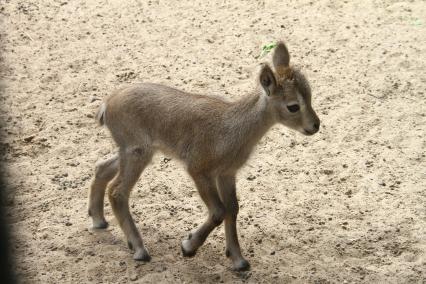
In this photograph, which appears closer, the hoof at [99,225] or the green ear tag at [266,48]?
the hoof at [99,225]

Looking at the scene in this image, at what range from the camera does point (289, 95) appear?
654 cm

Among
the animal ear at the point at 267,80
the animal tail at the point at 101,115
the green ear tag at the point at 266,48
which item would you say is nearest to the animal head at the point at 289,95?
the animal ear at the point at 267,80

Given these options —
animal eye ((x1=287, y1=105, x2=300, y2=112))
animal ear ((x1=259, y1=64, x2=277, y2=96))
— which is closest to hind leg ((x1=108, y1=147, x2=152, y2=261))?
animal ear ((x1=259, y1=64, x2=277, y2=96))

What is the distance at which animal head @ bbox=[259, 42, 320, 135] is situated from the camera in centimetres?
650

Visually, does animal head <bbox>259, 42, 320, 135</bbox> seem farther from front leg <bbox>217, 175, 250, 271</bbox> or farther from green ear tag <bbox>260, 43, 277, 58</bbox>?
green ear tag <bbox>260, 43, 277, 58</bbox>

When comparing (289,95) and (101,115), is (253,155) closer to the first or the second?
(289,95)

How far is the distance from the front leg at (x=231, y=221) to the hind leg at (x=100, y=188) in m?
1.08

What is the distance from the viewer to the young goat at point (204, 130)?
662cm

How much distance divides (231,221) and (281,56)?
5.17ft

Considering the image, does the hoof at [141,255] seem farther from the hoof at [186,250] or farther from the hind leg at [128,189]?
the hoof at [186,250]

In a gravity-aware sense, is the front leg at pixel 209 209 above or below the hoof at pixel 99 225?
above

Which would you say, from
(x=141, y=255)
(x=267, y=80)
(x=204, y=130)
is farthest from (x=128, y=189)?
(x=267, y=80)

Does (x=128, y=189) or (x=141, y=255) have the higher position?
(x=128, y=189)

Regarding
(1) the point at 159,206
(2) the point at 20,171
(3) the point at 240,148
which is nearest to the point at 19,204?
(2) the point at 20,171
